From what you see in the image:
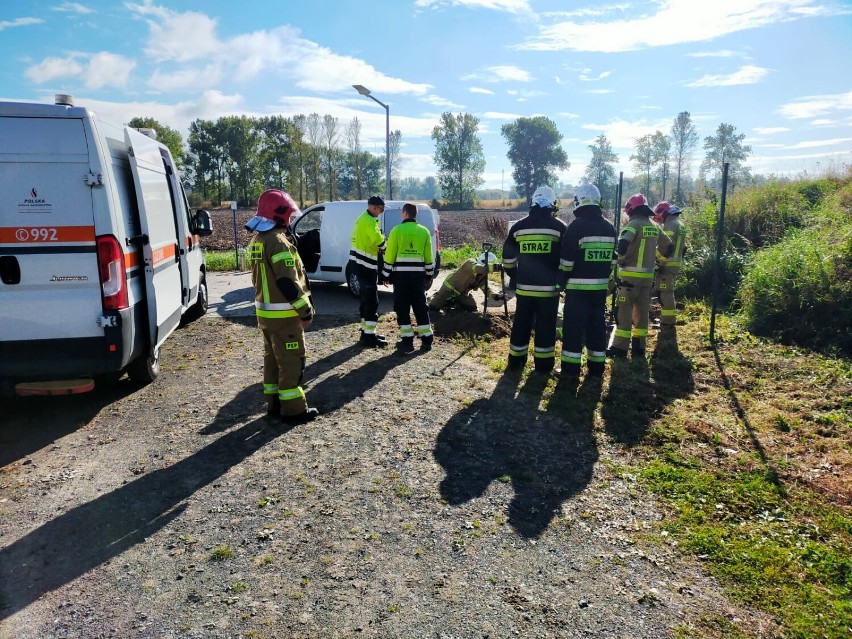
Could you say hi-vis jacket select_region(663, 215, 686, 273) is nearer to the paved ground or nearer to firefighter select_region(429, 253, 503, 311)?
firefighter select_region(429, 253, 503, 311)

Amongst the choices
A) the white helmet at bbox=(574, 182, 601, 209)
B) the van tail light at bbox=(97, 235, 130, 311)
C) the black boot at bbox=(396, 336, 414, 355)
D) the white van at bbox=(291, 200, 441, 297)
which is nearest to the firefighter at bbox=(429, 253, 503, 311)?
the white van at bbox=(291, 200, 441, 297)

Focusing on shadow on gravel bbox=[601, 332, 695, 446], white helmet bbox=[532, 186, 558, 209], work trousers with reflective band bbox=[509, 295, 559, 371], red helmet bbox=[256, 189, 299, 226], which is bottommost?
shadow on gravel bbox=[601, 332, 695, 446]

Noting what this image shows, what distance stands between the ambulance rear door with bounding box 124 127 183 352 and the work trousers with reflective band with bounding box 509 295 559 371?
3.85 metres

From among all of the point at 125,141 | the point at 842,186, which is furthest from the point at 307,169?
the point at 125,141

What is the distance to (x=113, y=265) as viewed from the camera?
4.69 metres

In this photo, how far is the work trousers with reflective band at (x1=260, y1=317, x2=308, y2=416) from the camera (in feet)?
16.2

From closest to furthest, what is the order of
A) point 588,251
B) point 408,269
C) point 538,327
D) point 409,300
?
point 588,251 → point 538,327 → point 408,269 → point 409,300

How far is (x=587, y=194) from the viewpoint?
6.58m

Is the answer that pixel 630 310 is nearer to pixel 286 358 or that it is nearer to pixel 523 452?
pixel 523 452

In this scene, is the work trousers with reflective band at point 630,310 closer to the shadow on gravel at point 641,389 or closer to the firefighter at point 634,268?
the firefighter at point 634,268

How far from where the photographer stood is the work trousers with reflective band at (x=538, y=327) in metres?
6.37

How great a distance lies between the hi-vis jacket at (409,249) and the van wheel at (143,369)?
3.14 meters

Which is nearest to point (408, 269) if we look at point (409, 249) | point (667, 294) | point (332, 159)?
point (409, 249)

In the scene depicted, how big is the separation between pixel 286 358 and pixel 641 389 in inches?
152
